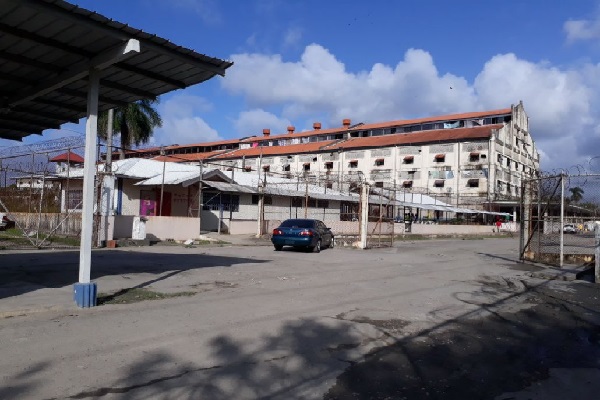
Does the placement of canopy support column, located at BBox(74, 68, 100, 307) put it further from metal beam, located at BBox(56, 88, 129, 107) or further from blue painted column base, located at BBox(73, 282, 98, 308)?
metal beam, located at BBox(56, 88, 129, 107)

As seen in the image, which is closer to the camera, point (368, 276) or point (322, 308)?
point (322, 308)

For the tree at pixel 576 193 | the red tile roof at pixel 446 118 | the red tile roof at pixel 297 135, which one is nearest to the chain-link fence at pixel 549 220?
the tree at pixel 576 193

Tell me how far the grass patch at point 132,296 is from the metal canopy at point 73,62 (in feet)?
12.8

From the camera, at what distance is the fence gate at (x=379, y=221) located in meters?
27.3

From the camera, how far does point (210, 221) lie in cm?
3111

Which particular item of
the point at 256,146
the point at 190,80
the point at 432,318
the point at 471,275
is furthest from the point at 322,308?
the point at 256,146

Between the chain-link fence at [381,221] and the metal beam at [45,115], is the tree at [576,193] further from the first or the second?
the metal beam at [45,115]

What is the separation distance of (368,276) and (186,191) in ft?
62.9

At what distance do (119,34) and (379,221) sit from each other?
2052 cm

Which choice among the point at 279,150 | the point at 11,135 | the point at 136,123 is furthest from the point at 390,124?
the point at 11,135

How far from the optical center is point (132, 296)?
936cm

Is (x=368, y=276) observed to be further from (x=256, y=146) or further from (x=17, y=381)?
(x=256, y=146)

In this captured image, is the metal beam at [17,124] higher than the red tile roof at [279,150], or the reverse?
the red tile roof at [279,150]

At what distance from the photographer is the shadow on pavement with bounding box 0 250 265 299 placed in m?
10.3
